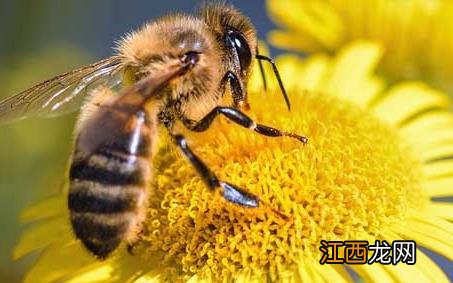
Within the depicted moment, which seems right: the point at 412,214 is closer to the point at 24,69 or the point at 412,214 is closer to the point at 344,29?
the point at 344,29

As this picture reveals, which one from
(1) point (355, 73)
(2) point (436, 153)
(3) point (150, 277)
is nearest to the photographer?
(3) point (150, 277)

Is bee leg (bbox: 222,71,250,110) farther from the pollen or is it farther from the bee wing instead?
the bee wing

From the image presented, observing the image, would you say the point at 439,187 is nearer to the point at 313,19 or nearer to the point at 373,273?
the point at 373,273

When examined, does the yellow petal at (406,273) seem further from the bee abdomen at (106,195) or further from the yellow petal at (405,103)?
the yellow petal at (405,103)

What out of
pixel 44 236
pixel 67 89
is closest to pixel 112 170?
pixel 67 89

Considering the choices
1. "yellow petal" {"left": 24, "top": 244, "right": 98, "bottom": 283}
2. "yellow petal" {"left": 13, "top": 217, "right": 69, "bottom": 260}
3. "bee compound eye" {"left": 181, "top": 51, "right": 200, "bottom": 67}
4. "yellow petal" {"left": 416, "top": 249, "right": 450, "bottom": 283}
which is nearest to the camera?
"bee compound eye" {"left": 181, "top": 51, "right": 200, "bottom": 67}

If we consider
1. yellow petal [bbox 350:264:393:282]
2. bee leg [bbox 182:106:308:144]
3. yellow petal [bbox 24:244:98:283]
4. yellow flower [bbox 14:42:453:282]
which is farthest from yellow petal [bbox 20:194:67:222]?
yellow petal [bbox 350:264:393:282]
